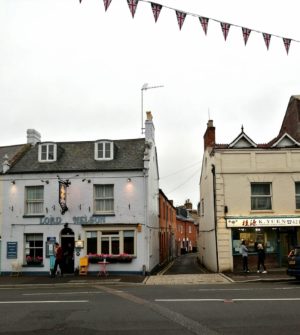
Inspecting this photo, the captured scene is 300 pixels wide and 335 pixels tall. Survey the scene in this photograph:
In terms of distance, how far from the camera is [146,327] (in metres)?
9.68

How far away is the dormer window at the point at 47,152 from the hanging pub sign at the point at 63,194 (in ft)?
8.23

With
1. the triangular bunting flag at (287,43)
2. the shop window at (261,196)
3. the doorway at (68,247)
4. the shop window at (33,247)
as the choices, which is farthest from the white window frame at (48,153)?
the triangular bunting flag at (287,43)

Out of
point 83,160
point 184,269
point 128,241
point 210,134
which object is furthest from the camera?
point 184,269

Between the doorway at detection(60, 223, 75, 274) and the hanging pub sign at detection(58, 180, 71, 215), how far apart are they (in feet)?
3.98

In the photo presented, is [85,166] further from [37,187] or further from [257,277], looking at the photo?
[257,277]

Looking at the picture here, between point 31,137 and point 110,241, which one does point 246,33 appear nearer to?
point 110,241

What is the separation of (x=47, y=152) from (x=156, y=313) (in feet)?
60.4

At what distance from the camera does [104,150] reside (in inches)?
1086

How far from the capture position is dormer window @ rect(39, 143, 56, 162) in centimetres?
2791

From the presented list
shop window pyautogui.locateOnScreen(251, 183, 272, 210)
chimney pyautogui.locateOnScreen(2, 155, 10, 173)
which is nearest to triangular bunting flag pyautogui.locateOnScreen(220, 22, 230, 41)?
shop window pyautogui.locateOnScreen(251, 183, 272, 210)

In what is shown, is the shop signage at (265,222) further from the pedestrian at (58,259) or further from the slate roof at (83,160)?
the pedestrian at (58,259)

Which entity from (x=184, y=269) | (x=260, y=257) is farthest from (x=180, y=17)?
(x=184, y=269)

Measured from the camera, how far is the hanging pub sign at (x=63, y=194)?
2534cm

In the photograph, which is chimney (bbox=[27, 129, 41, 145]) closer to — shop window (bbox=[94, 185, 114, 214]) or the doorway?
shop window (bbox=[94, 185, 114, 214])
